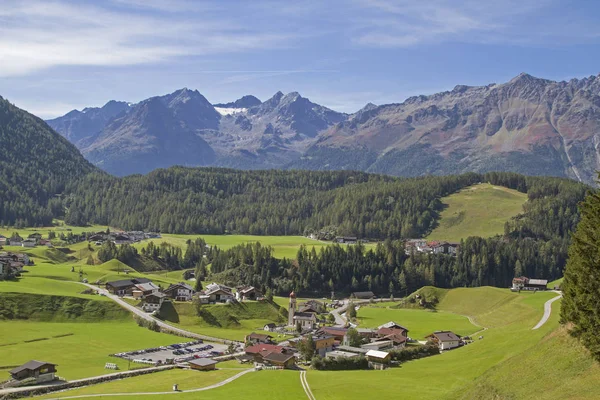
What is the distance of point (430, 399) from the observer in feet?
198

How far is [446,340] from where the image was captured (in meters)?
99.7

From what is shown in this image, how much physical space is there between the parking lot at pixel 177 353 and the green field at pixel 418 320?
118ft

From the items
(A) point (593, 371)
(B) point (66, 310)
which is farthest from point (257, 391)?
(B) point (66, 310)

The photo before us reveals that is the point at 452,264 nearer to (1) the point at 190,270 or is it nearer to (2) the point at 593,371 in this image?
(1) the point at 190,270

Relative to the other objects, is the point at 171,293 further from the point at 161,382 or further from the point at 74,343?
the point at 161,382

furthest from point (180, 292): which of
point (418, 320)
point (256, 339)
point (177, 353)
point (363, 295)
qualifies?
point (363, 295)

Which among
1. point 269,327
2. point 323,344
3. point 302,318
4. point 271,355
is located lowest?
point 269,327

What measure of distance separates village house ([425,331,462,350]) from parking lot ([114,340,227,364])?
35284 mm

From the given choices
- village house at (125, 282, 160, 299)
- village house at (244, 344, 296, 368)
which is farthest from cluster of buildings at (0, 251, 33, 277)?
village house at (244, 344, 296, 368)

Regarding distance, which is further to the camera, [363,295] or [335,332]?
[363,295]

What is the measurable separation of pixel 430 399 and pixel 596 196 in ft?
85.6

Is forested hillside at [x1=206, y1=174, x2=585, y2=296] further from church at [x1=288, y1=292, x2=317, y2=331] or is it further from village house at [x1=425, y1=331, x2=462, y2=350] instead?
village house at [x1=425, y1=331, x2=462, y2=350]

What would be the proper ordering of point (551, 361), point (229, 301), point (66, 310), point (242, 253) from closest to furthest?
point (551, 361) < point (66, 310) < point (229, 301) < point (242, 253)

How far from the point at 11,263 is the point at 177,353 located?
71906mm
